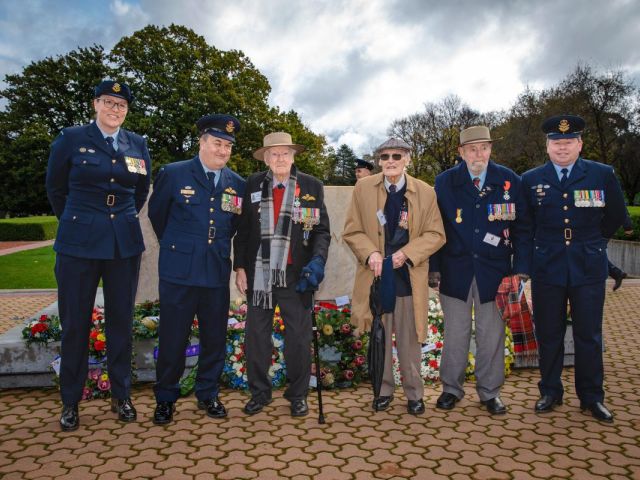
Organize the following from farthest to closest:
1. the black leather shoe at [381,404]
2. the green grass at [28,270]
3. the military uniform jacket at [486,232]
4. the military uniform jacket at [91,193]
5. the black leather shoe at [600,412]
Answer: the green grass at [28,270]
the black leather shoe at [381,404]
the military uniform jacket at [486,232]
the black leather shoe at [600,412]
the military uniform jacket at [91,193]

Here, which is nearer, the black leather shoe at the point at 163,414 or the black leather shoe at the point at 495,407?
the black leather shoe at the point at 163,414

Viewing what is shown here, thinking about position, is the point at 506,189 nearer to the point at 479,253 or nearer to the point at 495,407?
the point at 479,253

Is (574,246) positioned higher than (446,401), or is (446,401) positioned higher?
(574,246)

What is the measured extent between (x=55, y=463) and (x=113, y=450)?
1.18 ft

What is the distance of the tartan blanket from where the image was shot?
14.4ft

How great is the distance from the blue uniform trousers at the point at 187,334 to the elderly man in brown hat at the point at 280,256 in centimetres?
25

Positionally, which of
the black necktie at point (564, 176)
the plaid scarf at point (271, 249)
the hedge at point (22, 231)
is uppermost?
the hedge at point (22, 231)

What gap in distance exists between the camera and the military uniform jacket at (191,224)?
13.6 ft

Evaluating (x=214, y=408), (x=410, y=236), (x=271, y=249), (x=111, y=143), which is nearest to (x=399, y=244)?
(x=410, y=236)

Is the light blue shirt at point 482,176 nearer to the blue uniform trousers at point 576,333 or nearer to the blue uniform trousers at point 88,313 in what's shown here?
the blue uniform trousers at point 576,333

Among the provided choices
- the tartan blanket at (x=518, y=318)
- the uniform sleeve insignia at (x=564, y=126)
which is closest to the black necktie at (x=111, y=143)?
the tartan blanket at (x=518, y=318)

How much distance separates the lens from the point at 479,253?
437 centimetres

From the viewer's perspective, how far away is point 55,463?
141 inches

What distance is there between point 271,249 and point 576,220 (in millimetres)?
2394
